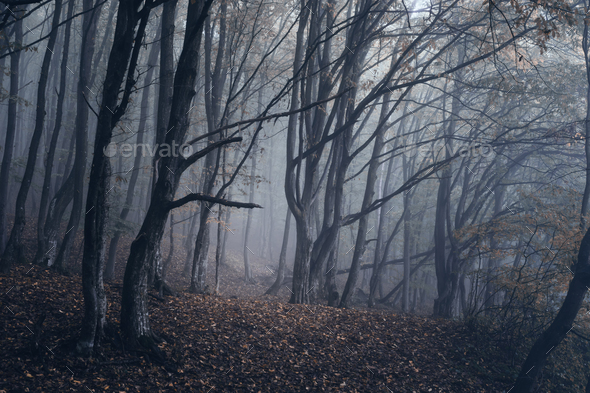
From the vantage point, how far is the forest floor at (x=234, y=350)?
389cm

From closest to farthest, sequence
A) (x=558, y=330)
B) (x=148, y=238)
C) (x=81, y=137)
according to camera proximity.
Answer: (x=148, y=238)
(x=558, y=330)
(x=81, y=137)

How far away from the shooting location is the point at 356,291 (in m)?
16.0

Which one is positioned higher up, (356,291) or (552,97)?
(552,97)

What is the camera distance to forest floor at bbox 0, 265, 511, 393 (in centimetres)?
389

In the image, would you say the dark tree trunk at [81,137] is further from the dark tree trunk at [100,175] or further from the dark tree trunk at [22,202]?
the dark tree trunk at [100,175]

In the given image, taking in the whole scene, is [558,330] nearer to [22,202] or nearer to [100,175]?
[100,175]

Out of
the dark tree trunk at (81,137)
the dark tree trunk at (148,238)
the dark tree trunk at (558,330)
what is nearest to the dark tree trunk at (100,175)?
the dark tree trunk at (148,238)

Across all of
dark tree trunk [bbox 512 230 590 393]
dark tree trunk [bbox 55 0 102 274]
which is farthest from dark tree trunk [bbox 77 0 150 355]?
dark tree trunk [bbox 512 230 590 393]

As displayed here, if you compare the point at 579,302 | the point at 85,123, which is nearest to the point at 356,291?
the point at 579,302

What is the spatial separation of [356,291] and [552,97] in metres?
10.9

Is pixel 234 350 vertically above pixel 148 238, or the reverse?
pixel 148 238

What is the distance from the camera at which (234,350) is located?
5070 mm

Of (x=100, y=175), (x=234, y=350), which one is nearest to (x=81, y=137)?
(x=100, y=175)

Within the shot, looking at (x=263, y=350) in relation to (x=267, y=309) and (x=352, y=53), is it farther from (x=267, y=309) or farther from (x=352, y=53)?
(x=352, y=53)
